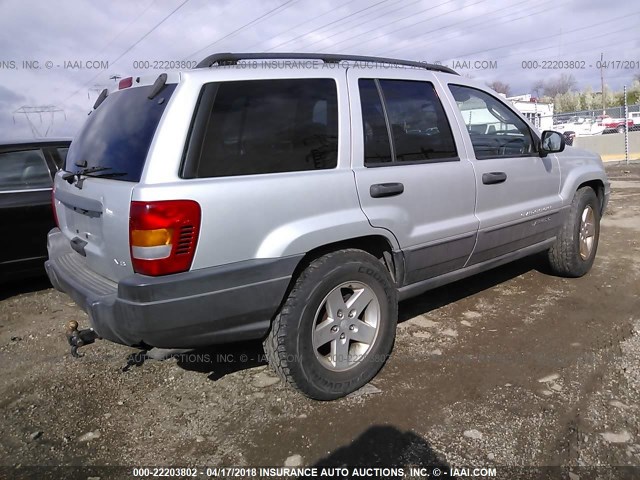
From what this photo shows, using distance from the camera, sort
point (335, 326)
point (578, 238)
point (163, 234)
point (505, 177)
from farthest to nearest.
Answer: point (578, 238), point (505, 177), point (335, 326), point (163, 234)

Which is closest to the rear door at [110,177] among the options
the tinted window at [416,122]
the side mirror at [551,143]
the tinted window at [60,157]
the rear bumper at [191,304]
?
the rear bumper at [191,304]

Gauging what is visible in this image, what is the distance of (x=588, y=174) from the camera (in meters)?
4.70

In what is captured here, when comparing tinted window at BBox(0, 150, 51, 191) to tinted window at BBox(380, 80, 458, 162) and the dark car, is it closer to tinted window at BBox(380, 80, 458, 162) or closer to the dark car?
the dark car

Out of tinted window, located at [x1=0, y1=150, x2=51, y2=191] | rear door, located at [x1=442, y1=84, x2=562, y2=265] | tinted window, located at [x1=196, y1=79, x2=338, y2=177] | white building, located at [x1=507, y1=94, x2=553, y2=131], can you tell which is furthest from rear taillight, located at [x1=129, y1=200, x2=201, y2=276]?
white building, located at [x1=507, y1=94, x2=553, y2=131]

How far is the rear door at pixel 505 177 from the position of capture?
3.65 m

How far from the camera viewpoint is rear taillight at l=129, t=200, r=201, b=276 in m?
2.28

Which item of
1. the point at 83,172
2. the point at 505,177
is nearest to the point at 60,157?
the point at 83,172

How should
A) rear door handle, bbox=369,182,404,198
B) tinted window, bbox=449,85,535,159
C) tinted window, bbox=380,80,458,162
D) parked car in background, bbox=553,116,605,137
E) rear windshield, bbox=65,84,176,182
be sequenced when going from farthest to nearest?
1. parked car in background, bbox=553,116,605,137
2. tinted window, bbox=449,85,535,159
3. tinted window, bbox=380,80,458,162
4. rear door handle, bbox=369,182,404,198
5. rear windshield, bbox=65,84,176,182

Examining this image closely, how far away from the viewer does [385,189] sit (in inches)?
117

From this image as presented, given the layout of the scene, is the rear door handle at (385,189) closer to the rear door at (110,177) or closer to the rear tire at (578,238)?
the rear door at (110,177)

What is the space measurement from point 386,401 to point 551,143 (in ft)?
8.54

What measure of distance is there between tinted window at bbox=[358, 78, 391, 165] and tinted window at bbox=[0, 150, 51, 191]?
361 centimetres

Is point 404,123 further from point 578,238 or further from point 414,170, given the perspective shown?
point 578,238

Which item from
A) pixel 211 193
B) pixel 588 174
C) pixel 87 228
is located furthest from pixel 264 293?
pixel 588 174
